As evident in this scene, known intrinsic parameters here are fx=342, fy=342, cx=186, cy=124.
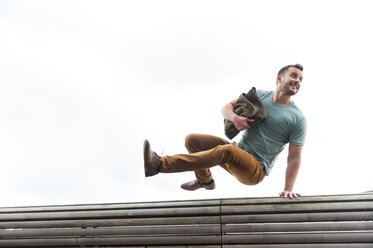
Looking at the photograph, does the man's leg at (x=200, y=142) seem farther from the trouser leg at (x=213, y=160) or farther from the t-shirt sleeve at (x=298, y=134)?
the t-shirt sleeve at (x=298, y=134)

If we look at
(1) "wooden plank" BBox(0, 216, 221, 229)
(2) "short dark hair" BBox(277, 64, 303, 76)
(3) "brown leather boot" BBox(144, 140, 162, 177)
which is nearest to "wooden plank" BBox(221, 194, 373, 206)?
(1) "wooden plank" BBox(0, 216, 221, 229)

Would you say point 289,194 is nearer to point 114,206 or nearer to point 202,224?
point 202,224

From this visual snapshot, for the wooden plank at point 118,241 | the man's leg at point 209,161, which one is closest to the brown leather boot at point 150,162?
the man's leg at point 209,161

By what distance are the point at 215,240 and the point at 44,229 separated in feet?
4.46

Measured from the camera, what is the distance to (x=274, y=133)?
3086mm

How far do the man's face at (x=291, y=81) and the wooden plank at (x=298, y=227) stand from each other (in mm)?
1222

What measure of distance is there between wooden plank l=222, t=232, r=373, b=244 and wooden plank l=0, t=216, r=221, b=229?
194 mm

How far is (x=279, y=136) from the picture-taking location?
3094mm

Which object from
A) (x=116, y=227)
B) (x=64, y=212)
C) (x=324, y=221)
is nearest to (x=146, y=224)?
(x=116, y=227)

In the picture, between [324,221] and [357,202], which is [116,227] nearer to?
[324,221]

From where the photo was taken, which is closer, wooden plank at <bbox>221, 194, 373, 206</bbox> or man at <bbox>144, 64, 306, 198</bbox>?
wooden plank at <bbox>221, 194, 373, 206</bbox>

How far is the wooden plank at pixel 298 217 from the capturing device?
91.7 inches

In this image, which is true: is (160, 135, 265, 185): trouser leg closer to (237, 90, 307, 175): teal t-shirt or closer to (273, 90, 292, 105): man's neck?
(237, 90, 307, 175): teal t-shirt

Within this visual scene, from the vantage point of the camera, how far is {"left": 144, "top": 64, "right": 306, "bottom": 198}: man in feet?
9.39
